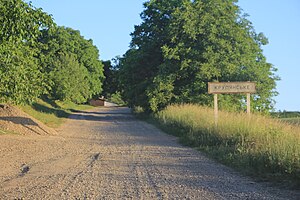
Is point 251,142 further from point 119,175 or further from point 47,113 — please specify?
point 47,113

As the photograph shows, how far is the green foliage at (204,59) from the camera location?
33.3 m

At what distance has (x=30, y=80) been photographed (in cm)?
1992

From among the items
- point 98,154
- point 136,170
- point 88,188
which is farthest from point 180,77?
point 88,188

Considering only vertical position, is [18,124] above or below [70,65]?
below

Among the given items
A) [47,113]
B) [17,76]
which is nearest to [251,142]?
[17,76]

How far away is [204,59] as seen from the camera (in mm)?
33750

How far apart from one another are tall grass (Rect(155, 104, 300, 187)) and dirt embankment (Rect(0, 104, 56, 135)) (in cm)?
706

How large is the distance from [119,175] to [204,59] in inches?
991

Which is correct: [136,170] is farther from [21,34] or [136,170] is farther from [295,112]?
[295,112]

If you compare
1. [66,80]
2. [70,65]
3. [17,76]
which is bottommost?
[17,76]

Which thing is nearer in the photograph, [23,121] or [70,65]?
[23,121]

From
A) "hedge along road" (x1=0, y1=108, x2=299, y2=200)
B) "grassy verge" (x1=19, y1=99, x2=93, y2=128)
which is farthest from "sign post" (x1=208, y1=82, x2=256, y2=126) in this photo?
"grassy verge" (x1=19, y1=99, x2=93, y2=128)

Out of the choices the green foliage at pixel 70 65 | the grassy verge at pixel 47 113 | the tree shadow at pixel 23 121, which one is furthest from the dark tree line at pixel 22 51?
the green foliage at pixel 70 65

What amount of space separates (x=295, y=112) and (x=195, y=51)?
17360mm
